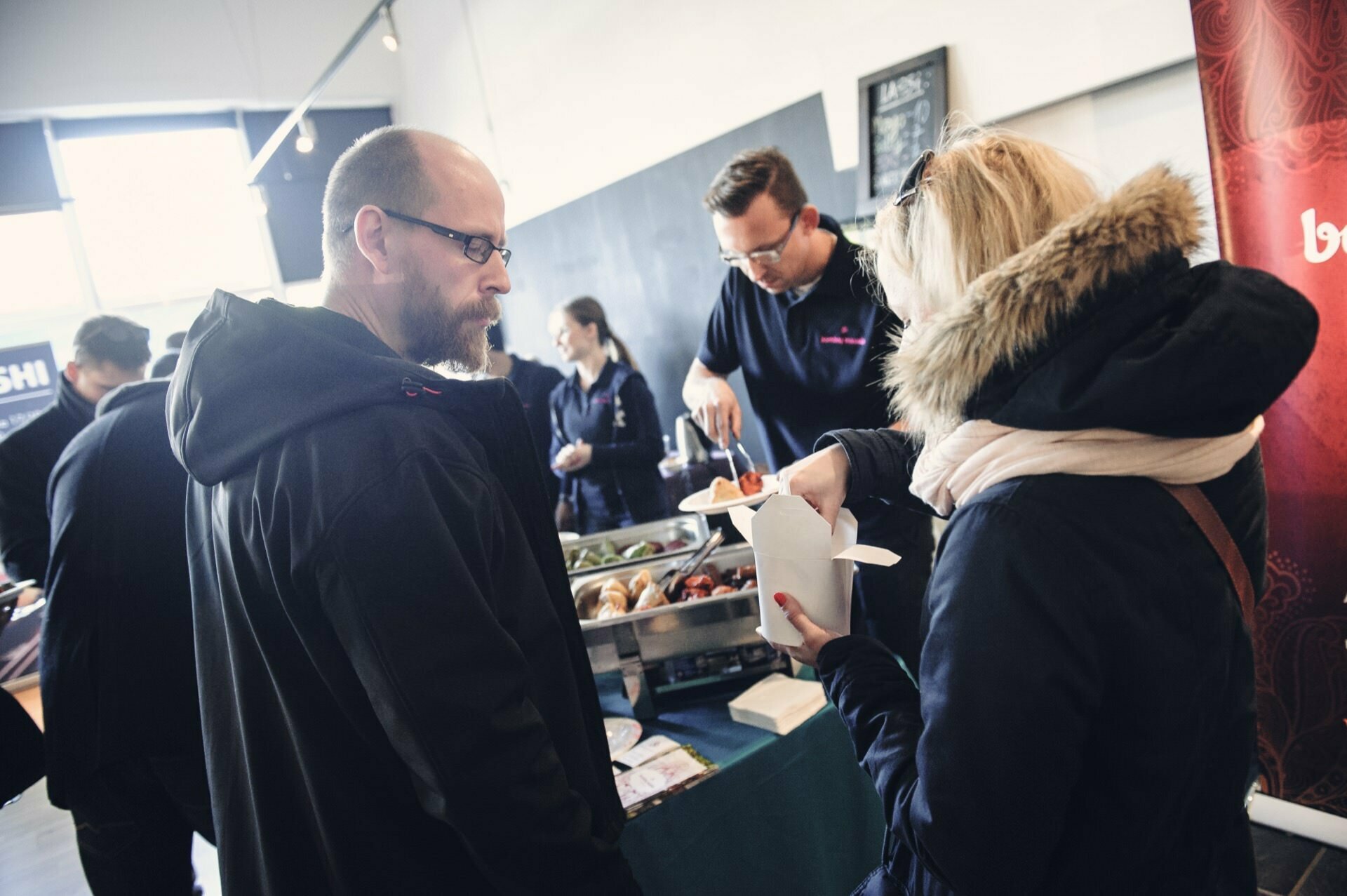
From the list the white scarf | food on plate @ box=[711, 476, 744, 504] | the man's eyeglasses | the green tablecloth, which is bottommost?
the green tablecloth

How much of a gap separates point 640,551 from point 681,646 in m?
0.75

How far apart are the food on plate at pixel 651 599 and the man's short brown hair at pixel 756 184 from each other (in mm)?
1117

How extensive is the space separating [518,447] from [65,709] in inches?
57.1

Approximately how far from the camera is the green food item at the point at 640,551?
2490 millimetres

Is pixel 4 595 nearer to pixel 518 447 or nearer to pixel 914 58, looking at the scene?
pixel 518 447

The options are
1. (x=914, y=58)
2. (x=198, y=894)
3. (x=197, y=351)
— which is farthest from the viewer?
(x=914, y=58)

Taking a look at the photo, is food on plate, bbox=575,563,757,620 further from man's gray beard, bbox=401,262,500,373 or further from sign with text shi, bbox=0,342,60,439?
sign with text shi, bbox=0,342,60,439

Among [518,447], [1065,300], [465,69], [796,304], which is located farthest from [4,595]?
[465,69]

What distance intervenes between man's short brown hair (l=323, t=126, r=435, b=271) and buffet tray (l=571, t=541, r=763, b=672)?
3.14 ft

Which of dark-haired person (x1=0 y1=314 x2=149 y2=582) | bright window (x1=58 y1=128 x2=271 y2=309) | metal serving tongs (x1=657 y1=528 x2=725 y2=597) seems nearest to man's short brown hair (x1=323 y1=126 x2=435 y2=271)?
metal serving tongs (x1=657 y1=528 x2=725 y2=597)

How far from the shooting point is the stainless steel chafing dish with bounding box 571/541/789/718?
1766mm

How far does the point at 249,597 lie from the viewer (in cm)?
110

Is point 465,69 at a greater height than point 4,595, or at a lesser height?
greater

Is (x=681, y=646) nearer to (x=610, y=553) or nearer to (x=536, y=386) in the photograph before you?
(x=610, y=553)
